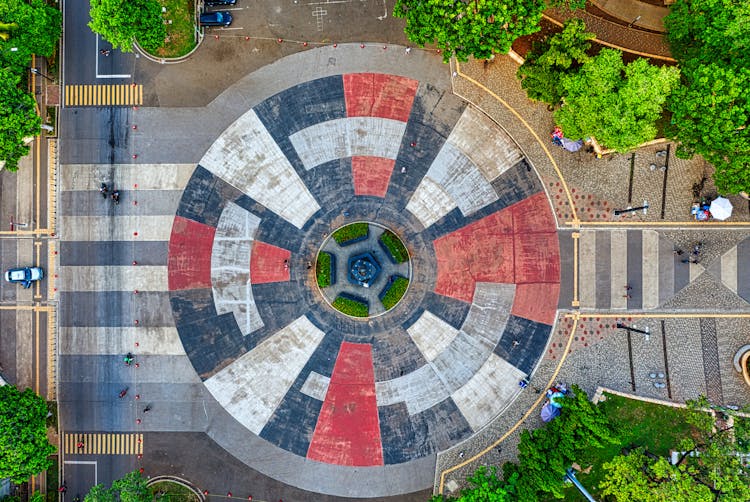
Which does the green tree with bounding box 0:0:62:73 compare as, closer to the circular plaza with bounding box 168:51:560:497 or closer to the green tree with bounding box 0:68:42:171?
the green tree with bounding box 0:68:42:171

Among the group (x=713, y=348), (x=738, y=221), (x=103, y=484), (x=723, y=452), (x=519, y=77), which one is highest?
(x=519, y=77)

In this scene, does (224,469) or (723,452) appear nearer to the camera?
(723,452)

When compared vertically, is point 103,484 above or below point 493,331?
below

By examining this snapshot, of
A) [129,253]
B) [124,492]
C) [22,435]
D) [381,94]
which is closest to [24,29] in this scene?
[129,253]

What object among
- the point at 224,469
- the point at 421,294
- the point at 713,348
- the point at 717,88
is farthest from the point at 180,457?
the point at 717,88

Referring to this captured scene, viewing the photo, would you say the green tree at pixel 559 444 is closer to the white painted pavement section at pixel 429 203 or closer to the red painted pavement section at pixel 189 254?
the white painted pavement section at pixel 429 203

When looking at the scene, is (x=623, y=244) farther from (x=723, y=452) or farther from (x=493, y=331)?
(x=723, y=452)

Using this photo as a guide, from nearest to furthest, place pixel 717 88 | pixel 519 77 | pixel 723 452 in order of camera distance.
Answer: pixel 717 88 < pixel 723 452 < pixel 519 77
